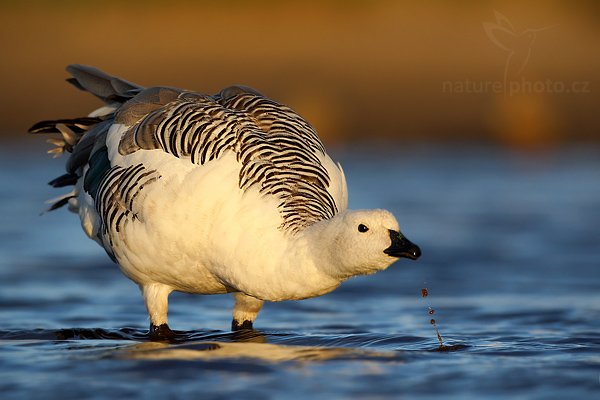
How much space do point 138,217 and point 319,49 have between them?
2147 cm

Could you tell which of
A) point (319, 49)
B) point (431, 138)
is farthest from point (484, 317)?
point (319, 49)

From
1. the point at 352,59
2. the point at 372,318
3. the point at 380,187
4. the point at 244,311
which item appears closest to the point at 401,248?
the point at 244,311

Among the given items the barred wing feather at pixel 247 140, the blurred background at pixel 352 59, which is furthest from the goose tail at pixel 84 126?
the blurred background at pixel 352 59

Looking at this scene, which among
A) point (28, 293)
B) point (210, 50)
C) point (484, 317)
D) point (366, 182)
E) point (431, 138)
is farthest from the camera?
point (210, 50)

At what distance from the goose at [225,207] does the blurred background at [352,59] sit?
1529cm

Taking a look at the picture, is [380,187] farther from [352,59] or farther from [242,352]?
[242,352]

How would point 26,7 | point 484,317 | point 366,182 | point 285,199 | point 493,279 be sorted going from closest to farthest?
1. point 285,199
2. point 484,317
3. point 493,279
4. point 366,182
5. point 26,7

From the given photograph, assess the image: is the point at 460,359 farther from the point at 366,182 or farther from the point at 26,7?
the point at 26,7

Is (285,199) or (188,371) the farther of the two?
(285,199)

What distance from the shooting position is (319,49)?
29.7 metres

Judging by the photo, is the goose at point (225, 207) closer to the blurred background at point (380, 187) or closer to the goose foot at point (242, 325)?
the goose foot at point (242, 325)

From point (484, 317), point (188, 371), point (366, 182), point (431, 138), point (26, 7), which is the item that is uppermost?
point (26, 7)

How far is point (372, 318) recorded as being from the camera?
35.9 feet

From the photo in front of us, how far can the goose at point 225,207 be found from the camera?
8.01 m
